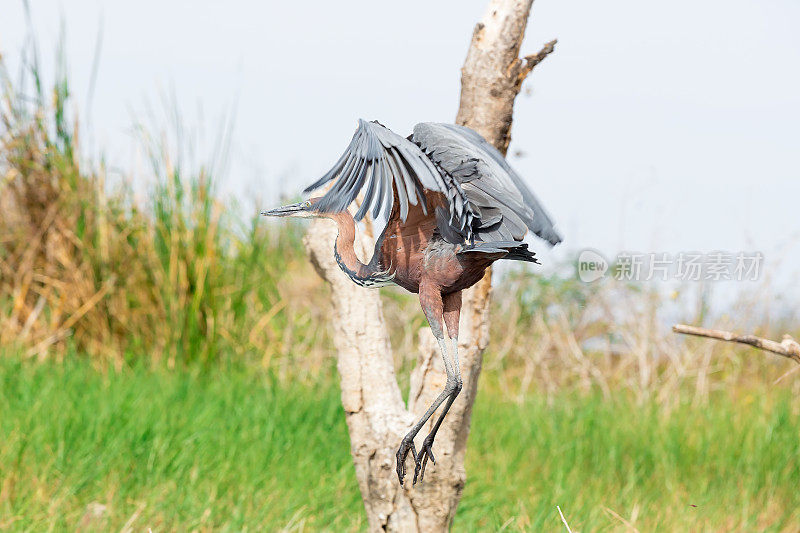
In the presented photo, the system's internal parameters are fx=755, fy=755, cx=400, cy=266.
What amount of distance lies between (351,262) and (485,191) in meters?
0.21

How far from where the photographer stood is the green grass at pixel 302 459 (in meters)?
3.07

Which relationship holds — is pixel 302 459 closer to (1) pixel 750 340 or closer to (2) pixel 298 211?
(1) pixel 750 340

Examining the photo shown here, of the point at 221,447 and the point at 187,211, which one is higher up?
the point at 187,211

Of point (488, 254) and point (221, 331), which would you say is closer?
point (488, 254)

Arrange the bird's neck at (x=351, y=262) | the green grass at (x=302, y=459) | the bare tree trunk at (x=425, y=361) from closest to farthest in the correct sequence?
1. the bird's neck at (x=351, y=262)
2. the bare tree trunk at (x=425, y=361)
3. the green grass at (x=302, y=459)

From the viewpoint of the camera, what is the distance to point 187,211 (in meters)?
4.84

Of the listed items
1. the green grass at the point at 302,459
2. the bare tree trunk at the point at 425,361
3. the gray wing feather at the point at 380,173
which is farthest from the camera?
the green grass at the point at 302,459

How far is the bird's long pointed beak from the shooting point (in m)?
1.00

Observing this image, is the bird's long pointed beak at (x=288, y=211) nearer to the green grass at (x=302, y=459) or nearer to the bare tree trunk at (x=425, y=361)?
the bare tree trunk at (x=425, y=361)

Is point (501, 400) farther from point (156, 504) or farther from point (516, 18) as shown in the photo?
point (516, 18)

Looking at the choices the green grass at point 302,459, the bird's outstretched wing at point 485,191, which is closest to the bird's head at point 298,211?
the bird's outstretched wing at point 485,191

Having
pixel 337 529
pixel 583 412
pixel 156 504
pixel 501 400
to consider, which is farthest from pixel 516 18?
pixel 501 400

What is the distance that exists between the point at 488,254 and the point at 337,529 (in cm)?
241

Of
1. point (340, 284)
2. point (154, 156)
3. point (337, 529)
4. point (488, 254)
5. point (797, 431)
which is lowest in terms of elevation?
point (337, 529)
